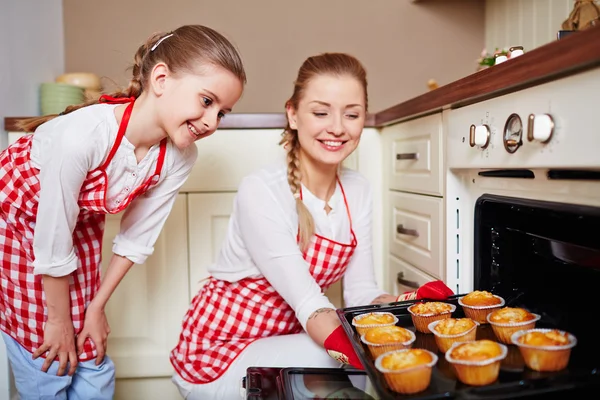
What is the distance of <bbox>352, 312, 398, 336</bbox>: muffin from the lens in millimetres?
774

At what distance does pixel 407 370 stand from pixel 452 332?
151 mm

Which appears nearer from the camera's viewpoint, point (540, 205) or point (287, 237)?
point (540, 205)

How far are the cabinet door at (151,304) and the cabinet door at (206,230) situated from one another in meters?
0.02

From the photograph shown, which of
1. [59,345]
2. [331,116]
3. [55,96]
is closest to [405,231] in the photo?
[331,116]

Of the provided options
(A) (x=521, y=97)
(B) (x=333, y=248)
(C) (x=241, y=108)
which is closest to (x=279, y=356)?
(B) (x=333, y=248)

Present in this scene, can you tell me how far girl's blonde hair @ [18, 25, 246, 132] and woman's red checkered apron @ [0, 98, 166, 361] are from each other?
0.05 meters

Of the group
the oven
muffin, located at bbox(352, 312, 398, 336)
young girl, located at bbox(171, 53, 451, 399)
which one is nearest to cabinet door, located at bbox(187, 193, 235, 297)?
young girl, located at bbox(171, 53, 451, 399)

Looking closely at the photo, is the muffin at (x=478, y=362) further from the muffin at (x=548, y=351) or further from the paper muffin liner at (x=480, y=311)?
the paper muffin liner at (x=480, y=311)

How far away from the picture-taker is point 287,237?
3.74 feet

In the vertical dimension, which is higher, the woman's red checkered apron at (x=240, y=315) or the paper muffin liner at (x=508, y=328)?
the paper muffin liner at (x=508, y=328)

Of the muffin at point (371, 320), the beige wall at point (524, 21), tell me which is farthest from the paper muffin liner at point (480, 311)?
the beige wall at point (524, 21)

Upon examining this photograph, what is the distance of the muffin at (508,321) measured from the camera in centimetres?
71

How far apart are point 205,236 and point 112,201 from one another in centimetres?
49

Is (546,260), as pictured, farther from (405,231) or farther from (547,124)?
(405,231)
